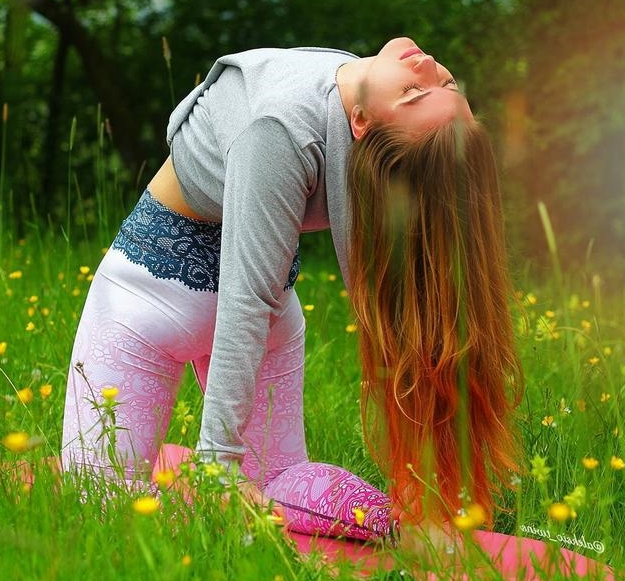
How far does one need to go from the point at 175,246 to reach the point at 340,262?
1.22ft

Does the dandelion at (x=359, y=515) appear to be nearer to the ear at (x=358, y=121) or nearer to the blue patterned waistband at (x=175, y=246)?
the blue patterned waistband at (x=175, y=246)

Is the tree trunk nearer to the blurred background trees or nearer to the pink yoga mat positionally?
the blurred background trees

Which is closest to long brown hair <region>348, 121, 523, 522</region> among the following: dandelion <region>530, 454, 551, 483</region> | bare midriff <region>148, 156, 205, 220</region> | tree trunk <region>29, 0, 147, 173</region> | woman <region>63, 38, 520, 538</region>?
woman <region>63, 38, 520, 538</region>

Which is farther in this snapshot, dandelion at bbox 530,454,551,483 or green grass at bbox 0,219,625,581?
green grass at bbox 0,219,625,581

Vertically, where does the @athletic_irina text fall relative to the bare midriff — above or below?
below

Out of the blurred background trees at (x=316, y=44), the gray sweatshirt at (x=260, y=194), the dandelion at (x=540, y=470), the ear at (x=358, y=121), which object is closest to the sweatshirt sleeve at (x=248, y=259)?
the gray sweatshirt at (x=260, y=194)

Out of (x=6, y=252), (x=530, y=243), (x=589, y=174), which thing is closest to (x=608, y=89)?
(x=589, y=174)

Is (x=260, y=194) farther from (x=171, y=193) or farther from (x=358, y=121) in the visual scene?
(x=171, y=193)

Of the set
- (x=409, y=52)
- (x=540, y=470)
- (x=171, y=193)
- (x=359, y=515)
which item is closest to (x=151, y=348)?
(x=171, y=193)

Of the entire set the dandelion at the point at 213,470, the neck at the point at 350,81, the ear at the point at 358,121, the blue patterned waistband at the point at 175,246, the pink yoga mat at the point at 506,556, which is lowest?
the pink yoga mat at the point at 506,556

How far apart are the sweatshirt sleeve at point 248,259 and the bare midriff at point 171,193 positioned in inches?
11.6

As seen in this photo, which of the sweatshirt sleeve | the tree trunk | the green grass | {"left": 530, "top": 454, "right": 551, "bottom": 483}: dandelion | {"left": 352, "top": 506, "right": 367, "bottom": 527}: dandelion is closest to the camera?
{"left": 530, "top": 454, "right": 551, "bottom": 483}: dandelion

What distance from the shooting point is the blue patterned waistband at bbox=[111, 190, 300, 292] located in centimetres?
210

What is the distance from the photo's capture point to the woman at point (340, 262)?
179cm
